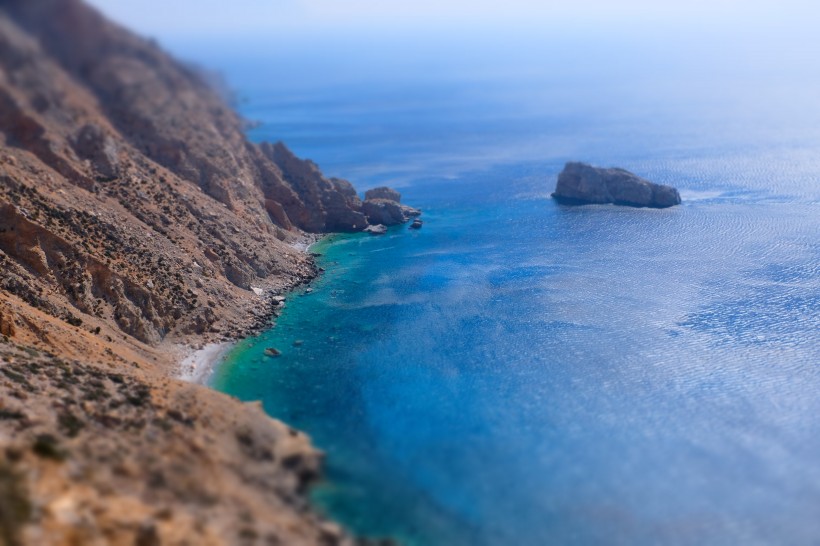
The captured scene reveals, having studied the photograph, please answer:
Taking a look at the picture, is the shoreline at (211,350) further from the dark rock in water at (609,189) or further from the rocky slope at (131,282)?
the dark rock in water at (609,189)

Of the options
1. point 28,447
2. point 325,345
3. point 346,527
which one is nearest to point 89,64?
point 325,345

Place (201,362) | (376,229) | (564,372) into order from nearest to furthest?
(564,372) < (201,362) < (376,229)

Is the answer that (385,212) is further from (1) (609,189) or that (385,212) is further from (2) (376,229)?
(1) (609,189)

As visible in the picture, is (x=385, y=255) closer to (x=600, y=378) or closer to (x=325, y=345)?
(x=325, y=345)

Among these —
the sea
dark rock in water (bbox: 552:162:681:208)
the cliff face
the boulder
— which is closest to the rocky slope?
the cliff face

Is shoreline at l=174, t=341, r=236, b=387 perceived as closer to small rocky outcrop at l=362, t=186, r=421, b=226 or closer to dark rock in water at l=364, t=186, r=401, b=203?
small rocky outcrop at l=362, t=186, r=421, b=226

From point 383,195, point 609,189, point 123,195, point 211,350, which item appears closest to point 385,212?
point 383,195

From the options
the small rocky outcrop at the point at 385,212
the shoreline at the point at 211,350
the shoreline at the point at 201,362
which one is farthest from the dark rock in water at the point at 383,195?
the shoreline at the point at 201,362
